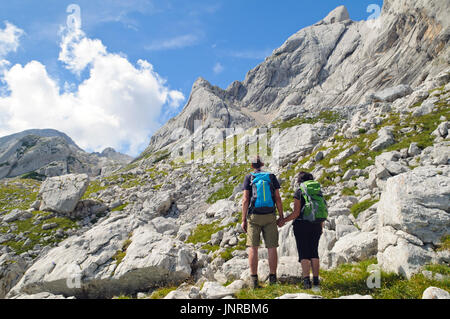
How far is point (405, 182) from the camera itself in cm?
770

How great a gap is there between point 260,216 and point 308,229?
1.55 metres

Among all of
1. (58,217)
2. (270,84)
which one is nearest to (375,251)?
(58,217)

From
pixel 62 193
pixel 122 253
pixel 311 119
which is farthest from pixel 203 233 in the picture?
pixel 311 119

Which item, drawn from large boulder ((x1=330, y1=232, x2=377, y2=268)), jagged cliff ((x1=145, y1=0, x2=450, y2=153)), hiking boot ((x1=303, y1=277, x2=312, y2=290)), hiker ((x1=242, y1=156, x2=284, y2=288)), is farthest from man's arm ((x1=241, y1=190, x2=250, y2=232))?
jagged cliff ((x1=145, y1=0, x2=450, y2=153))

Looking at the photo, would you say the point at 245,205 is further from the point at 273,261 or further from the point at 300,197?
the point at 273,261

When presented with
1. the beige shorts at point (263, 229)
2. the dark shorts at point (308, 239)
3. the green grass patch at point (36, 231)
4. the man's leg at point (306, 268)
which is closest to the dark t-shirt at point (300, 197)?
the dark shorts at point (308, 239)

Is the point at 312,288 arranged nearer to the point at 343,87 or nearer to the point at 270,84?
the point at 343,87

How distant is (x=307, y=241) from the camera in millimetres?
7156

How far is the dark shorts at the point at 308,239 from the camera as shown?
7043mm

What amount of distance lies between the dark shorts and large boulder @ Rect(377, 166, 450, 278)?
2.26 meters

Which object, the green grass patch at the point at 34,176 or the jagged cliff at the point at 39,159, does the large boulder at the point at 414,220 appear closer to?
the green grass patch at the point at 34,176

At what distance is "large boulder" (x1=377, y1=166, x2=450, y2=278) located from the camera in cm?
654

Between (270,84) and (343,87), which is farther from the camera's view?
(270,84)
